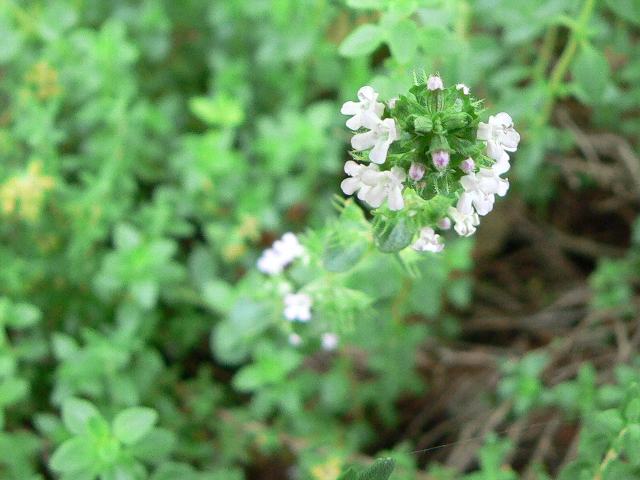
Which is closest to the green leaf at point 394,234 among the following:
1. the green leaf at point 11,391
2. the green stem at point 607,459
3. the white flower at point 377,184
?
the white flower at point 377,184

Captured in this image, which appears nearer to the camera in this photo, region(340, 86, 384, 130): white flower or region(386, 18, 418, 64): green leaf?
region(340, 86, 384, 130): white flower

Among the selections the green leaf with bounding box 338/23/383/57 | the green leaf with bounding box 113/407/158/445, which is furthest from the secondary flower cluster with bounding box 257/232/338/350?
the green leaf with bounding box 338/23/383/57

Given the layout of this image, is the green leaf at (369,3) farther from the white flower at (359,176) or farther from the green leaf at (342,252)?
the white flower at (359,176)

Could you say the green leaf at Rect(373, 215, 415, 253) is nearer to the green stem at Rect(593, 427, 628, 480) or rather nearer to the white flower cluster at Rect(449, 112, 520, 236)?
the white flower cluster at Rect(449, 112, 520, 236)

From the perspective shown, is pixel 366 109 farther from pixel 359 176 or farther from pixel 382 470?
pixel 382 470

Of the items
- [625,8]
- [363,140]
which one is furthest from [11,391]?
[625,8]

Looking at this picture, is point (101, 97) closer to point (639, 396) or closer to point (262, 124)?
point (262, 124)
